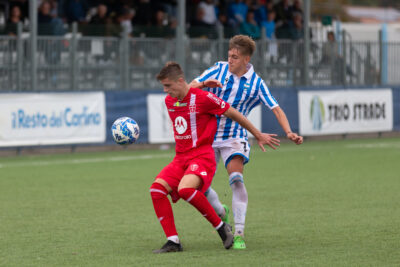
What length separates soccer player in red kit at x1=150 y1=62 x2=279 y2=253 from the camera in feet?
24.2

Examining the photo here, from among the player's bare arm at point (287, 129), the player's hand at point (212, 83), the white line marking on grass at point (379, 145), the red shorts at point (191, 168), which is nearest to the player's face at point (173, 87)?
the player's hand at point (212, 83)

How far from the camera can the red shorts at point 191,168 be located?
7461 mm

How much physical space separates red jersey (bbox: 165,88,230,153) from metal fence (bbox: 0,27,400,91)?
11032 millimetres

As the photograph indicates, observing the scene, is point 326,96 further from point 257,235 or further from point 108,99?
point 257,235

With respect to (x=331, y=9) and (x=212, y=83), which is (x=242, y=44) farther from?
(x=331, y=9)

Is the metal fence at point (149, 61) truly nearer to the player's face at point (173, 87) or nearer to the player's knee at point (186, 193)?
the player's face at point (173, 87)

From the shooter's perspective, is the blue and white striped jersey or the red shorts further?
the blue and white striped jersey

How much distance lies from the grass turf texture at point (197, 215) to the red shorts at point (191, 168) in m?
0.60

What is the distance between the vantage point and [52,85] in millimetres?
18719

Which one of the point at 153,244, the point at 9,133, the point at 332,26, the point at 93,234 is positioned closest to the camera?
the point at 153,244

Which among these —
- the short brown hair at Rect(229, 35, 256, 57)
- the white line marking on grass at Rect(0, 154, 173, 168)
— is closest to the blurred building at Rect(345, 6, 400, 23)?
the white line marking on grass at Rect(0, 154, 173, 168)

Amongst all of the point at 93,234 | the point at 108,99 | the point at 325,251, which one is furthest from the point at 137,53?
the point at 325,251

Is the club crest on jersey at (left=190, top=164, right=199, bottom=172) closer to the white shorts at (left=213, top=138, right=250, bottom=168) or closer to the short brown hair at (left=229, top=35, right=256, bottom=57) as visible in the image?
the white shorts at (left=213, top=138, right=250, bottom=168)

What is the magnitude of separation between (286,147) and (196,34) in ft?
13.1
